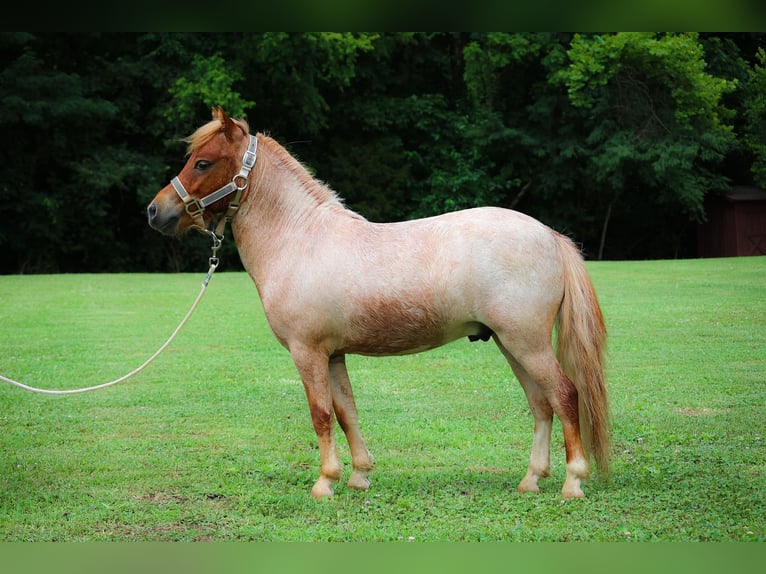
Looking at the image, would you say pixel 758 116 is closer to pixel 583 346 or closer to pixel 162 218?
pixel 583 346

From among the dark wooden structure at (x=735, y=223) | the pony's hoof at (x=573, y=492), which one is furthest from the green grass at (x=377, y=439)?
the dark wooden structure at (x=735, y=223)

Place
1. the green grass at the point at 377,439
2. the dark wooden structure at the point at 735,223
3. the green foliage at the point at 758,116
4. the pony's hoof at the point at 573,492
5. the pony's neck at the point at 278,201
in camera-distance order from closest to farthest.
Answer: the green grass at the point at 377,439
the pony's hoof at the point at 573,492
the pony's neck at the point at 278,201
the green foliage at the point at 758,116
the dark wooden structure at the point at 735,223

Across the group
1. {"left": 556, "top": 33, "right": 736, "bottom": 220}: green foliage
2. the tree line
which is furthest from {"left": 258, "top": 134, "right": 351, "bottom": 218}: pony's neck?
the tree line

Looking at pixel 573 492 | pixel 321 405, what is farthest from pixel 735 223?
pixel 321 405

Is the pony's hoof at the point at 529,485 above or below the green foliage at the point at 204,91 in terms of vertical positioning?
below

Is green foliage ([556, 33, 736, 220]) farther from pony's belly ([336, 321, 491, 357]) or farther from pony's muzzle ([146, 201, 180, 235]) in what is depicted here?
pony's muzzle ([146, 201, 180, 235])

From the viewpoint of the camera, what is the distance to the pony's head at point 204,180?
4.72m

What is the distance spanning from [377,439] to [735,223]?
46.3 feet

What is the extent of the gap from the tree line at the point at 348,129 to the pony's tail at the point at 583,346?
16928 millimetres

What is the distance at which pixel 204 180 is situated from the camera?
4.75 m

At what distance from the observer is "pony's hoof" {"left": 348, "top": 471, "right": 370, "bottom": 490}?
4.91 metres

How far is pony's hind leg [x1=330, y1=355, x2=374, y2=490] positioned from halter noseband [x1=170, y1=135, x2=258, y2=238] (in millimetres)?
1014

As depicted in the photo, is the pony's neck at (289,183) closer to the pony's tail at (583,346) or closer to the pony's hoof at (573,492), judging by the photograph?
the pony's tail at (583,346)

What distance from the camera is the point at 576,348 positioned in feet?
15.0
